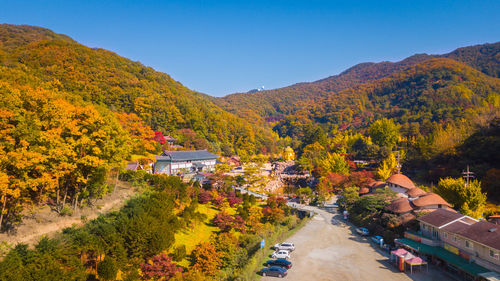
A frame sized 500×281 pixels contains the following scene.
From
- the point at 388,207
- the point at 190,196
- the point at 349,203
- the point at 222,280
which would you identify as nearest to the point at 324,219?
the point at 349,203

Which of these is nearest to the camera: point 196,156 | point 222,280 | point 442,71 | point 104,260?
point 104,260

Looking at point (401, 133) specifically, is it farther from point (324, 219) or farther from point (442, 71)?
point (442, 71)

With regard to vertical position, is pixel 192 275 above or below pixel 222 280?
above

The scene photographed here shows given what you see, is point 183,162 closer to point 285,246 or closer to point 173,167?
point 173,167

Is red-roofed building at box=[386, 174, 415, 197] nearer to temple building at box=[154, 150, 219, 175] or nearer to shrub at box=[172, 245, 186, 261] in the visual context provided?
shrub at box=[172, 245, 186, 261]

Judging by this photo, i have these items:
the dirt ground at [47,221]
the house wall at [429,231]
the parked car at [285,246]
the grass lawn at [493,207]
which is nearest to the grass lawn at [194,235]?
the dirt ground at [47,221]

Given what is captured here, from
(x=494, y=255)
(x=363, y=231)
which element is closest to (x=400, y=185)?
(x=363, y=231)

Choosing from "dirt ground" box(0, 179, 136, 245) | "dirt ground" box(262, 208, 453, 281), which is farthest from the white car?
"dirt ground" box(0, 179, 136, 245)
